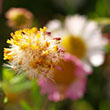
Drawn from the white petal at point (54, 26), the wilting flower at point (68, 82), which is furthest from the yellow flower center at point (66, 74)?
the white petal at point (54, 26)

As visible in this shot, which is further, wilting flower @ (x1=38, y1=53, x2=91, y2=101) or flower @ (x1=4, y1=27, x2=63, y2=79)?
wilting flower @ (x1=38, y1=53, x2=91, y2=101)

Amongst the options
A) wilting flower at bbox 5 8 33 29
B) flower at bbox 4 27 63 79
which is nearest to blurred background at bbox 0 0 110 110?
wilting flower at bbox 5 8 33 29

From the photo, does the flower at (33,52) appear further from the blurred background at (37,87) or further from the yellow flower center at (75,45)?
the yellow flower center at (75,45)

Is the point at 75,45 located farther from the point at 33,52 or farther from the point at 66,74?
the point at 33,52

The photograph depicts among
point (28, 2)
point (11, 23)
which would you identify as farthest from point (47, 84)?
point (28, 2)

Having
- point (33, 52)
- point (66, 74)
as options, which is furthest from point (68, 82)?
point (33, 52)

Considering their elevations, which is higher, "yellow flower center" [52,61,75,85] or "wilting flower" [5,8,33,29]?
"wilting flower" [5,8,33,29]

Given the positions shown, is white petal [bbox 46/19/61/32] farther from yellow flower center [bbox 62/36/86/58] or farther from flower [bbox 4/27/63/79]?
flower [bbox 4/27/63/79]
